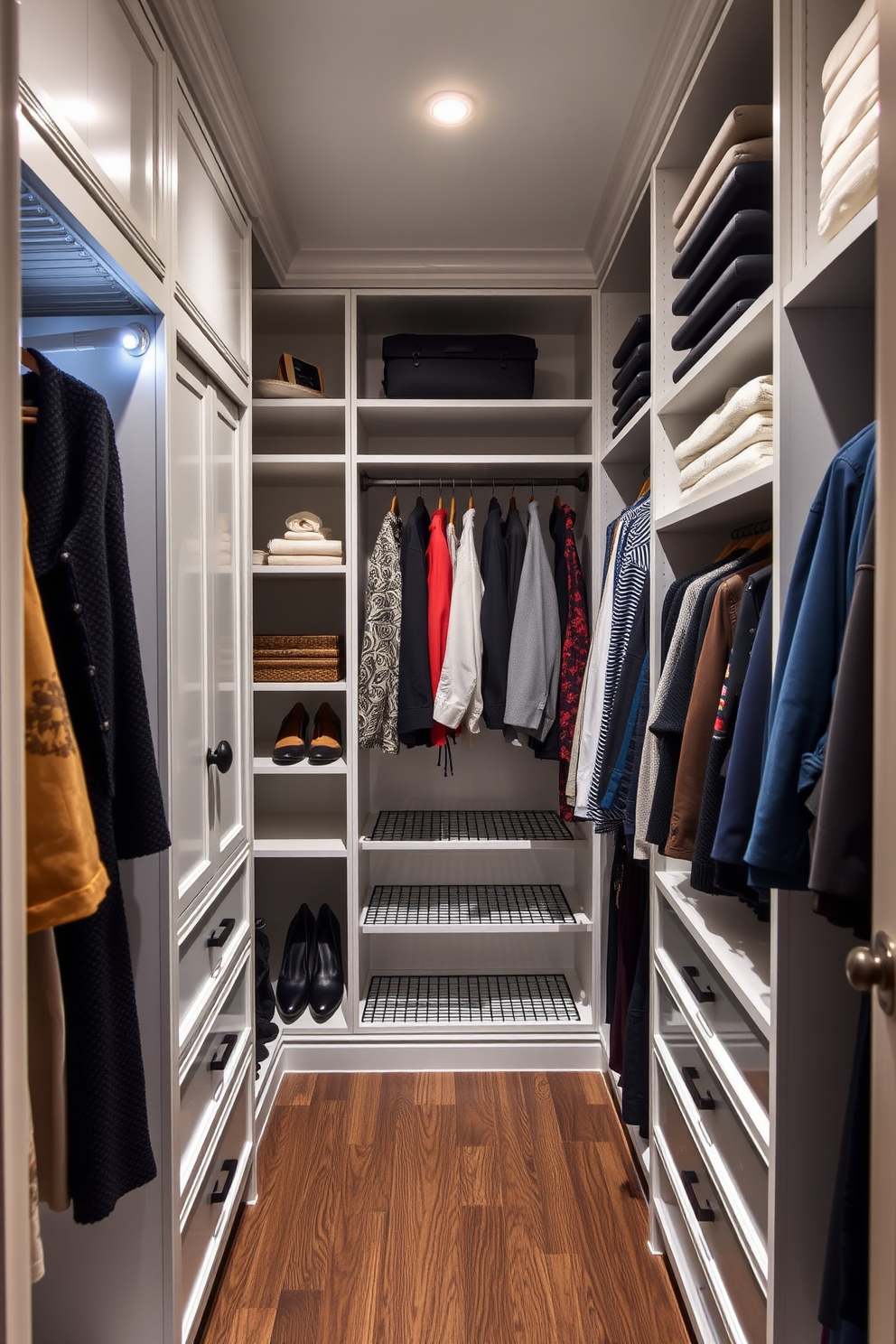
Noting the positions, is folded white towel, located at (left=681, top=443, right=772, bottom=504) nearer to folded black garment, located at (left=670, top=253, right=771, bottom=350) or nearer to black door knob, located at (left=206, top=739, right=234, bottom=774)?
folded black garment, located at (left=670, top=253, right=771, bottom=350)

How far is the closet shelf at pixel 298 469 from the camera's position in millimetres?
2549

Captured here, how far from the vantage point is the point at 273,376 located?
2.91 metres

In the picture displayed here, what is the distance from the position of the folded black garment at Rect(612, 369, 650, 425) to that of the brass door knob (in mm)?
1571

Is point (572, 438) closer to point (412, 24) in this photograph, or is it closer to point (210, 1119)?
point (412, 24)

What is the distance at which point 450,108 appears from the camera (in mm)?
1803

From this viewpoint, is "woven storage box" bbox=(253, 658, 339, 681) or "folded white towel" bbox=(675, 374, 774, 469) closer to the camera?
"folded white towel" bbox=(675, 374, 774, 469)

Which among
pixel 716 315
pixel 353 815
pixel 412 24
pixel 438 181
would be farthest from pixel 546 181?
pixel 353 815

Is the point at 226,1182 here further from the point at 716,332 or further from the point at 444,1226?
the point at 716,332

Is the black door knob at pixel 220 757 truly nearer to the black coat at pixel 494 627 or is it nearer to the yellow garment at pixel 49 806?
the yellow garment at pixel 49 806

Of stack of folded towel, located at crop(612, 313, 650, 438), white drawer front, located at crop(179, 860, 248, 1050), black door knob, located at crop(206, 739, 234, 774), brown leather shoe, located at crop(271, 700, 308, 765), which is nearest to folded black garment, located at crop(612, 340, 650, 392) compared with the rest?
stack of folded towel, located at crop(612, 313, 650, 438)

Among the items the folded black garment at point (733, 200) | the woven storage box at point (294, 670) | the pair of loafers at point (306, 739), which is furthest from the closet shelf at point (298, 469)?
the folded black garment at point (733, 200)

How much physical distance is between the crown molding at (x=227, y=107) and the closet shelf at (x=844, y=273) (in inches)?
45.4

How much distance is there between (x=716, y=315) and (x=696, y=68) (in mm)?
467

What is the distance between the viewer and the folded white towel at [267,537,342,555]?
2.58 meters
